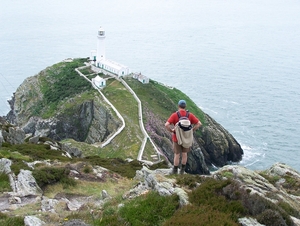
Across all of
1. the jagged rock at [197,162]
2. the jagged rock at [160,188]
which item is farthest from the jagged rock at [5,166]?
the jagged rock at [197,162]

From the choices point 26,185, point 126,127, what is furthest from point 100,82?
point 26,185

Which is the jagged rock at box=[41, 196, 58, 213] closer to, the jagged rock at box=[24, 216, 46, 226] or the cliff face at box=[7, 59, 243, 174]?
the jagged rock at box=[24, 216, 46, 226]

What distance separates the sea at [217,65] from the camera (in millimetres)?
84312

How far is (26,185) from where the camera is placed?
56.4 ft

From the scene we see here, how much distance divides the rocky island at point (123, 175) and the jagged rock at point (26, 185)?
0.05 meters

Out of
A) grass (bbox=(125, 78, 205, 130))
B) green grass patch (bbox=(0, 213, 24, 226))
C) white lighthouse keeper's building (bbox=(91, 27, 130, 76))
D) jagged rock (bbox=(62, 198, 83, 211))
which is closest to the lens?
green grass patch (bbox=(0, 213, 24, 226))

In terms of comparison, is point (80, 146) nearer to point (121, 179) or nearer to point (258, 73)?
point (121, 179)

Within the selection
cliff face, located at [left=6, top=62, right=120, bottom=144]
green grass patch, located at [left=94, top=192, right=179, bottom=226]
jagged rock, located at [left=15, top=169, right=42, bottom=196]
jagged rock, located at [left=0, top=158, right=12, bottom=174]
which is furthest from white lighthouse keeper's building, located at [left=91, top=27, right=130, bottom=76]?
green grass patch, located at [left=94, top=192, right=179, bottom=226]

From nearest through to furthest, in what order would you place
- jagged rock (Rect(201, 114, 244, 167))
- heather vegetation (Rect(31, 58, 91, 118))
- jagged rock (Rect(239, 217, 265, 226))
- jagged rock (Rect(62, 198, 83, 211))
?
jagged rock (Rect(239, 217, 265, 226)), jagged rock (Rect(62, 198, 83, 211)), jagged rock (Rect(201, 114, 244, 167)), heather vegetation (Rect(31, 58, 91, 118))

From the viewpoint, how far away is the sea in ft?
277

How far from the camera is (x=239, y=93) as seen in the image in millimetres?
106000

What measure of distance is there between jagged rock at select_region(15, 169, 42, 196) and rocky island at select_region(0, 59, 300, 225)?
5 cm

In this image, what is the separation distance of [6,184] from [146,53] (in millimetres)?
133000

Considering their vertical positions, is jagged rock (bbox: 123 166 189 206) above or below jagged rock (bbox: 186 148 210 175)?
above
